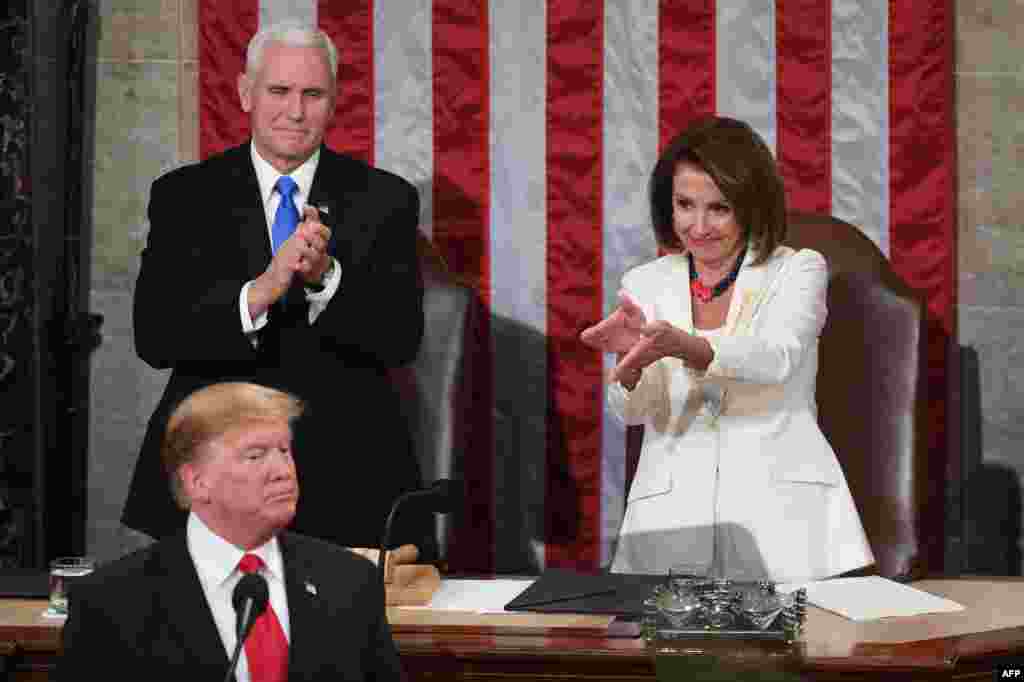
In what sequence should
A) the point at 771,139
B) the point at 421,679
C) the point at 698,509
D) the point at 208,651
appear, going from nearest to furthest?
1. the point at 208,651
2. the point at 421,679
3. the point at 698,509
4. the point at 771,139

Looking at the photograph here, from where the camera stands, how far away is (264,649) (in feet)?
6.75

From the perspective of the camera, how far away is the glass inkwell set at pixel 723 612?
270 centimetres

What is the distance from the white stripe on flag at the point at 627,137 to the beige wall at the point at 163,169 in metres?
0.87

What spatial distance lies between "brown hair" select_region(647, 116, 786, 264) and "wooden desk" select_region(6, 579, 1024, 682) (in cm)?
86

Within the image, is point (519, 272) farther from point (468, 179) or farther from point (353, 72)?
point (353, 72)

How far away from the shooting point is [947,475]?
4684 mm

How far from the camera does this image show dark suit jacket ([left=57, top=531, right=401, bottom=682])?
204cm

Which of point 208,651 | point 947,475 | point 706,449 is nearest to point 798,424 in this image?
point 706,449

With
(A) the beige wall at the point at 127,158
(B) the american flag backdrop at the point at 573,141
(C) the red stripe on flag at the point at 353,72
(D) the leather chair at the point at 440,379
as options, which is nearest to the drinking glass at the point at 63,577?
(D) the leather chair at the point at 440,379

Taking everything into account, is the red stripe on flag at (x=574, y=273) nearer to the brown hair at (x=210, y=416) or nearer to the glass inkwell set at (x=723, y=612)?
the glass inkwell set at (x=723, y=612)

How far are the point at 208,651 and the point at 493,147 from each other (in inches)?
112

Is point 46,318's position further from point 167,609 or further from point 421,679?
point 167,609

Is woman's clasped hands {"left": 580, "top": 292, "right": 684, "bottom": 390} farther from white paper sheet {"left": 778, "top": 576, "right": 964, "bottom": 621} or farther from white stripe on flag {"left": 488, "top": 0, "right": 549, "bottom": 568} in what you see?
white stripe on flag {"left": 488, "top": 0, "right": 549, "bottom": 568}

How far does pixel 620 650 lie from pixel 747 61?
7.89 ft
